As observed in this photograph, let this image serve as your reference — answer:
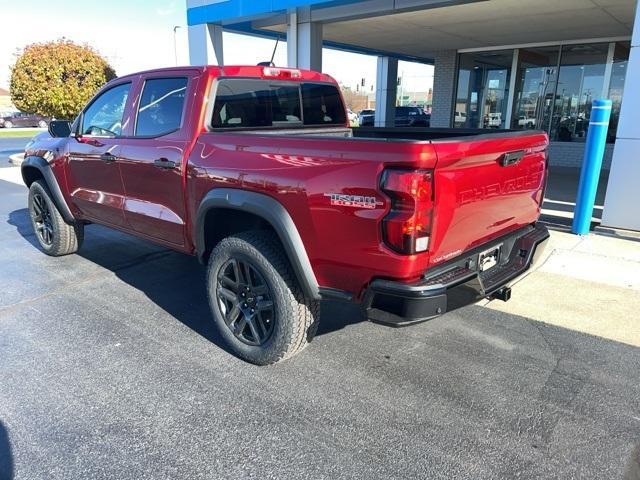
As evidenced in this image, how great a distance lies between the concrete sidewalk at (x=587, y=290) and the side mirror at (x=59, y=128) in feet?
14.6

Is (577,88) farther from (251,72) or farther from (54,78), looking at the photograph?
(54,78)

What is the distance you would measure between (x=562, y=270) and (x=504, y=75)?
11.8 meters

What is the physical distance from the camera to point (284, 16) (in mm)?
10625

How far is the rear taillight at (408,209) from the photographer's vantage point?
236cm

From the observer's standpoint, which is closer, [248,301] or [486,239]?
[486,239]

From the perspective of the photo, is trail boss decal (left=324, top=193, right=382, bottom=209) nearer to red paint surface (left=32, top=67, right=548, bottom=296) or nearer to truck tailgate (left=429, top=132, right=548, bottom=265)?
red paint surface (left=32, top=67, right=548, bottom=296)

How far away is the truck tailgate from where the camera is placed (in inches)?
99.4

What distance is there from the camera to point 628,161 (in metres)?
6.17

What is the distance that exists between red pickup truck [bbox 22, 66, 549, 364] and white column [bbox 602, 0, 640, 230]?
11.1 feet

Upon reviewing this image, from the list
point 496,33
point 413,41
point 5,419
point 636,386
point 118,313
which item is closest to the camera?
point 5,419

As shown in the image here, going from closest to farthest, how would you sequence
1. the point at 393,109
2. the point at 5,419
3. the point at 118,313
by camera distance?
the point at 5,419 → the point at 118,313 → the point at 393,109

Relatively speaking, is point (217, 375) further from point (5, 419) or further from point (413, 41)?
point (413, 41)

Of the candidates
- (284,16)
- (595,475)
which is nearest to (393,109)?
(284,16)

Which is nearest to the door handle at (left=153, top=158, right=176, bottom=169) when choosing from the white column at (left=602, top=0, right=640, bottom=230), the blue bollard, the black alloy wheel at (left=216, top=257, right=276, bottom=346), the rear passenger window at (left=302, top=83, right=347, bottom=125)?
the black alloy wheel at (left=216, top=257, right=276, bottom=346)
